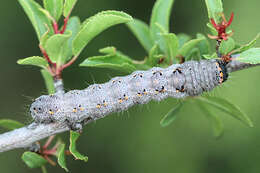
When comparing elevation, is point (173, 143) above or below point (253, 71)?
below

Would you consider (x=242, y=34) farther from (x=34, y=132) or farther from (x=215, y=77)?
(x=34, y=132)

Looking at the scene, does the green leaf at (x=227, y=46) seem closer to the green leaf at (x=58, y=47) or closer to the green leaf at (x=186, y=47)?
the green leaf at (x=186, y=47)

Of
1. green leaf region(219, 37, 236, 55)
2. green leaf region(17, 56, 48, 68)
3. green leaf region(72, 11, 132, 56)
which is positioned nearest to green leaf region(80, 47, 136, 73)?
green leaf region(72, 11, 132, 56)

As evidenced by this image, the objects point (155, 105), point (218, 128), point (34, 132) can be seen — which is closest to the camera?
point (34, 132)

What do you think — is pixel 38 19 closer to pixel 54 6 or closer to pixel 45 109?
pixel 54 6

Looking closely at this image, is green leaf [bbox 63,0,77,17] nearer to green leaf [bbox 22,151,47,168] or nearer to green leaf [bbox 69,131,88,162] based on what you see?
green leaf [bbox 69,131,88,162]

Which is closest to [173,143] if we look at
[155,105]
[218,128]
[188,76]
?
[155,105]
